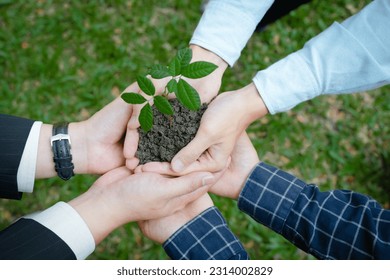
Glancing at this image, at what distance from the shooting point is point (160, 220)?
2.32m

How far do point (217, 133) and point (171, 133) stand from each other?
26 centimetres

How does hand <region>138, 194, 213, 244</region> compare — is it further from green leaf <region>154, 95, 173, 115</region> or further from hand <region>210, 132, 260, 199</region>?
green leaf <region>154, 95, 173, 115</region>

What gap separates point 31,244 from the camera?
6.39ft

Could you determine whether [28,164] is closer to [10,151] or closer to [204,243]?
[10,151]

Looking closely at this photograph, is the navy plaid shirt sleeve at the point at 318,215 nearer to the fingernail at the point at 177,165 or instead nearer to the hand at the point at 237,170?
the hand at the point at 237,170

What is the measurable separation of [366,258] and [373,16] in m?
1.27

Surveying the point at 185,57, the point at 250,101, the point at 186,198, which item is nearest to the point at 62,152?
the point at 186,198

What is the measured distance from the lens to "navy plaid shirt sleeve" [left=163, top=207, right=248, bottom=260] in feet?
7.06

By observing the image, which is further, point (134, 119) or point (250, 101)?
point (250, 101)

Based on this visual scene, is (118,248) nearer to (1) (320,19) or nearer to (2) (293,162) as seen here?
(2) (293,162)

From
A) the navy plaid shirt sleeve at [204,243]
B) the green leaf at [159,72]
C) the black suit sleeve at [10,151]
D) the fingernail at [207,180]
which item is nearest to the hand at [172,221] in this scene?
the navy plaid shirt sleeve at [204,243]

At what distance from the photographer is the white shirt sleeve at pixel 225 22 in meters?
2.37

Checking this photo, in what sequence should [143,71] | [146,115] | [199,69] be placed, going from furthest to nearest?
[143,71] → [146,115] → [199,69]

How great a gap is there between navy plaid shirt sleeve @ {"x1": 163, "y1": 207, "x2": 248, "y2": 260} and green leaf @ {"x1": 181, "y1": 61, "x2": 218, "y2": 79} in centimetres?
92
